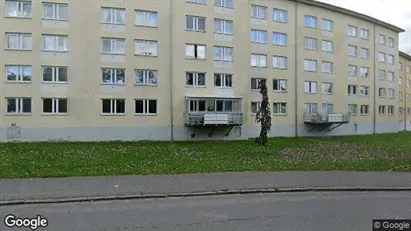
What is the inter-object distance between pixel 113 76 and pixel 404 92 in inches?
2153

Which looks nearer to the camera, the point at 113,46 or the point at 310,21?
the point at 113,46

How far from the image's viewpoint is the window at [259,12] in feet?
118

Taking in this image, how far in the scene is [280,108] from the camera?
3750cm

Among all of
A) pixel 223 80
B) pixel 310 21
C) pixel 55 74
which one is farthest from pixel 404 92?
pixel 55 74

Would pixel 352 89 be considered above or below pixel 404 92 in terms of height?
below

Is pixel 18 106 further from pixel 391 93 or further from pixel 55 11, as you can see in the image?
pixel 391 93

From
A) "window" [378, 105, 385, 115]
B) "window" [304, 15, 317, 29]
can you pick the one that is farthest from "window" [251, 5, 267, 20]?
"window" [378, 105, 385, 115]

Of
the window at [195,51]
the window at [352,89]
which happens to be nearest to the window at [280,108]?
the window at [195,51]

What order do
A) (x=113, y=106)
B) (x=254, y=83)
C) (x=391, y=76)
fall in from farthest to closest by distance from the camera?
(x=391, y=76) → (x=254, y=83) → (x=113, y=106)

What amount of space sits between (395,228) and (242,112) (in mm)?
26492

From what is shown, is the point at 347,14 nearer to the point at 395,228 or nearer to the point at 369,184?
the point at 369,184

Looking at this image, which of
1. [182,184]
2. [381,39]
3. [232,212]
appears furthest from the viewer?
[381,39]

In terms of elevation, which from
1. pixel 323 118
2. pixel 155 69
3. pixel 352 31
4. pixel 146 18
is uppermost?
pixel 352 31

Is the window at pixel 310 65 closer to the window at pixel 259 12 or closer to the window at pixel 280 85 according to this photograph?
the window at pixel 280 85
